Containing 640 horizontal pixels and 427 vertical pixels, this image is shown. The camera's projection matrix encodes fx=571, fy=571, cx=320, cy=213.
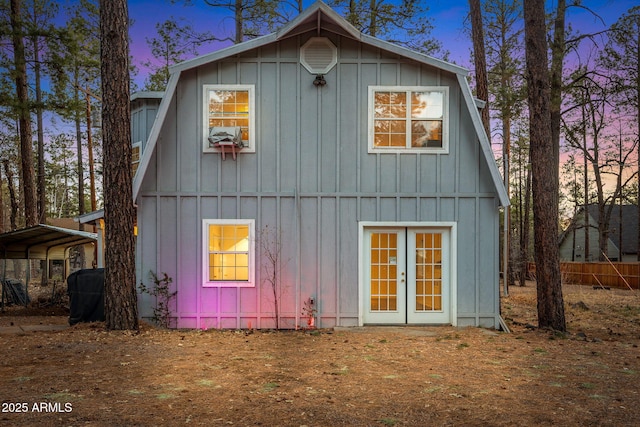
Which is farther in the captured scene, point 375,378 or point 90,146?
point 90,146

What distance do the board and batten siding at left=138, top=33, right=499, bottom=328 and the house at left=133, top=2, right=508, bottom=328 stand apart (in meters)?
0.02

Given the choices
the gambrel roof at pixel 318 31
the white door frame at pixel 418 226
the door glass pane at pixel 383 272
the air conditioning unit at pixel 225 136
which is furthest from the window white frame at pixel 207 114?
the door glass pane at pixel 383 272

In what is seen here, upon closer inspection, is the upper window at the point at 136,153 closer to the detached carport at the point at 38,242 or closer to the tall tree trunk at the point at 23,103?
the detached carport at the point at 38,242

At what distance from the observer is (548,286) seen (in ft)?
35.6

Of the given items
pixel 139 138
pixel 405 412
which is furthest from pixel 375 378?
pixel 139 138

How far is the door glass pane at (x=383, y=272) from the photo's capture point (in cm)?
1095

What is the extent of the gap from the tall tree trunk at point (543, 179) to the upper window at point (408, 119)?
1734 mm

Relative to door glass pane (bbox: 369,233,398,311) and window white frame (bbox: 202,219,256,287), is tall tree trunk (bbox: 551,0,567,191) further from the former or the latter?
window white frame (bbox: 202,219,256,287)

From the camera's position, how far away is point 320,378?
6719 millimetres

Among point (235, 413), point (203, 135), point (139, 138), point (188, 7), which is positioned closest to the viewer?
point (235, 413)

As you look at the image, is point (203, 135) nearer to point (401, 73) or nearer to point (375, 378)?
point (401, 73)

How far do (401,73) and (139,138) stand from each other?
5892 millimetres

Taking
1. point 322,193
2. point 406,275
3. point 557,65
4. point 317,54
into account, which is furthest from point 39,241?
point 557,65

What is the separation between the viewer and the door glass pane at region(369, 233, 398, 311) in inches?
431
